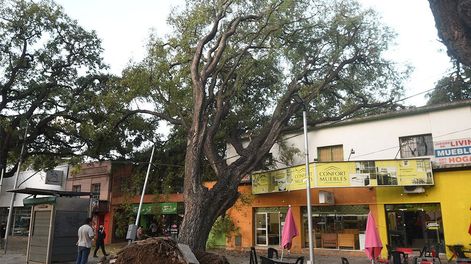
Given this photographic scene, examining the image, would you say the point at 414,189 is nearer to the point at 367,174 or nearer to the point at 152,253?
the point at 367,174

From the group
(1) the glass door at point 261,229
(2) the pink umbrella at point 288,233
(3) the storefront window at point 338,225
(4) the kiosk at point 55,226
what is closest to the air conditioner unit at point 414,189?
(3) the storefront window at point 338,225

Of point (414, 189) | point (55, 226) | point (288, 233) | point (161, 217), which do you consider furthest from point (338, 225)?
point (161, 217)

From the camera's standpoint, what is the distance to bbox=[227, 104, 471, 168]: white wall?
18.5m

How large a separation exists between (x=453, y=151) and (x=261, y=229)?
10907 millimetres

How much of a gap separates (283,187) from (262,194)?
2.56 m

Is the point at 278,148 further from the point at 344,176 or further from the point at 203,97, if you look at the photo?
the point at 203,97

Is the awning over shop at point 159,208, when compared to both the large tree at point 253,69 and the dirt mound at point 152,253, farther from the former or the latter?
the dirt mound at point 152,253

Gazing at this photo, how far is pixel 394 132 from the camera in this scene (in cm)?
2012

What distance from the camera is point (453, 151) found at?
1794cm

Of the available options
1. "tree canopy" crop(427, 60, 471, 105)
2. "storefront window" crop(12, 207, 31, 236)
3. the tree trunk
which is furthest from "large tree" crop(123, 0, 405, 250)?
"storefront window" crop(12, 207, 31, 236)

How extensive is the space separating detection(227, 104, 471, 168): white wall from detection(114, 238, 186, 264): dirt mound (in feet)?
43.5

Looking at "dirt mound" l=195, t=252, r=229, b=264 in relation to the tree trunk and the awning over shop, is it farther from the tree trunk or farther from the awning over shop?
the awning over shop

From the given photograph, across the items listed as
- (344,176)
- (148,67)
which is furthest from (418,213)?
(148,67)

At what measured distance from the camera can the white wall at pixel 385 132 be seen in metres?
18.5
